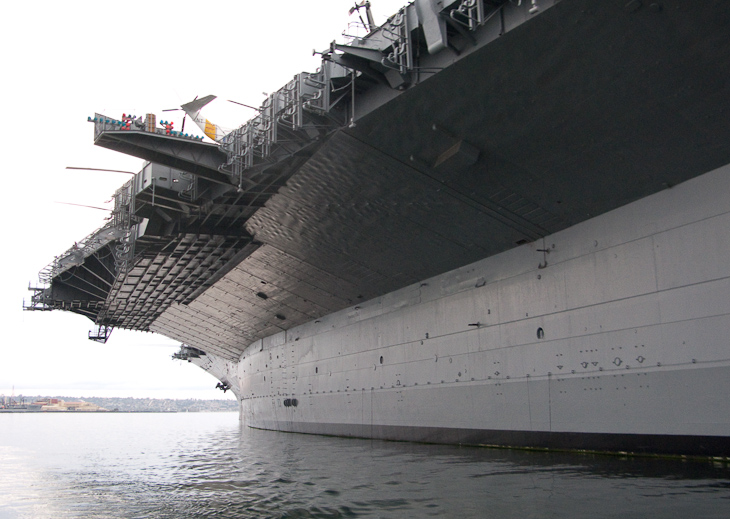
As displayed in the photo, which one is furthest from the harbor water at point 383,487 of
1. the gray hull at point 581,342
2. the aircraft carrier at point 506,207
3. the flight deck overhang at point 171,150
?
the flight deck overhang at point 171,150

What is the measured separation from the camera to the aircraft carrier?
30.5ft

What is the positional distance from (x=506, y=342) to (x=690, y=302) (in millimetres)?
4840

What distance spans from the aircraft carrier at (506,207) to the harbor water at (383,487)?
1.59 metres

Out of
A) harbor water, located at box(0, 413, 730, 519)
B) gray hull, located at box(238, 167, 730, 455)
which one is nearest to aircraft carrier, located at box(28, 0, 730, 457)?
gray hull, located at box(238, 167, 730, 455)

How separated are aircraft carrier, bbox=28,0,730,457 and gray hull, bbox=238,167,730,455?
4 centimetres

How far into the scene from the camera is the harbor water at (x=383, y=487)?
670 centimetres

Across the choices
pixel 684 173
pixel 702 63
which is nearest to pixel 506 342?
pixel 684 173

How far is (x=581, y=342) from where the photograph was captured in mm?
12398

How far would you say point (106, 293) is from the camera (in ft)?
102

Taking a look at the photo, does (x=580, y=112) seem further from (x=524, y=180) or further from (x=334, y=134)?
(x=334, y=134)

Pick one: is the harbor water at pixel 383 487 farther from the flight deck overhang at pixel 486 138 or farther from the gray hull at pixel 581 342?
the flight deck overhang at pixel 486 138

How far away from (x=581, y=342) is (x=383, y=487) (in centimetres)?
616

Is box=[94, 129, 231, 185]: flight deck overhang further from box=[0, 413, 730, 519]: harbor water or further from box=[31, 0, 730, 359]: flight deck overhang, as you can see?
box=[0, 413, 730, 519]: harbor water

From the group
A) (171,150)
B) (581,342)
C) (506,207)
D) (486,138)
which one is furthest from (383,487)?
(171,150)
